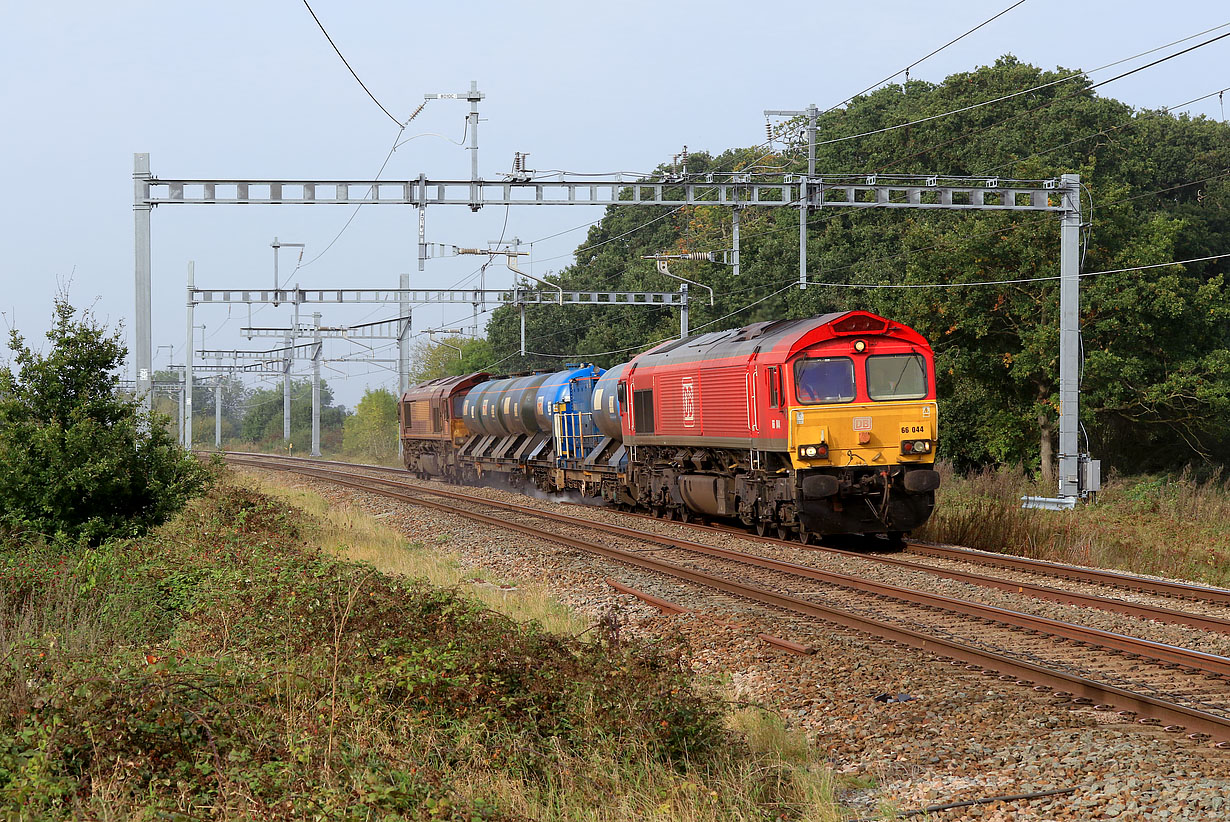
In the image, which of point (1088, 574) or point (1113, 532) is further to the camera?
point (1113, 532)

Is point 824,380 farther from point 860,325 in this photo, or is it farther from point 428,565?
point 428,565

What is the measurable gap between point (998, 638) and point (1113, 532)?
8980mm

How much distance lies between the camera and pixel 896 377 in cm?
1788

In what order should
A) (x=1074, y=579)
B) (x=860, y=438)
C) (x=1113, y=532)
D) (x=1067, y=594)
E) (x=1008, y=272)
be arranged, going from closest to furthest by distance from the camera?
(x=1067, y=594) → (x=1074, y=579) → (x=860, y=438) → (x=1113, y=532) → (x=1008, y=272)

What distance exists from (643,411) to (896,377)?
720 centimetres

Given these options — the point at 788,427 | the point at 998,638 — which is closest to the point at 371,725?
the point at 998,638

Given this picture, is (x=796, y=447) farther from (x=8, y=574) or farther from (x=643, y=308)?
(x=643, y=308)

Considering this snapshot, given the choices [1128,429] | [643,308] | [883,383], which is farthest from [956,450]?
[643,308]

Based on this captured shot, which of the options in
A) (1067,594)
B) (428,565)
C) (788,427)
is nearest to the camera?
(1067,594)

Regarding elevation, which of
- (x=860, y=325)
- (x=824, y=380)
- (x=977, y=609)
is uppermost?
(x=860, y=325)

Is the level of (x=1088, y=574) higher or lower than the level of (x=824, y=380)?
lower

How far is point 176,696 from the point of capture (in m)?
6.22

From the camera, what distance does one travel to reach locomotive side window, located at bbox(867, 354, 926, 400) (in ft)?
58.2

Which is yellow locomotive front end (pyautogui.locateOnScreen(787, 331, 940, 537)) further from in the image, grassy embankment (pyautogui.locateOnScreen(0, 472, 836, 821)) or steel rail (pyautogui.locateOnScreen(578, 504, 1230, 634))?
grassy embankment (pyautogui.locateOnScreen(0, 472, 836, 821))
